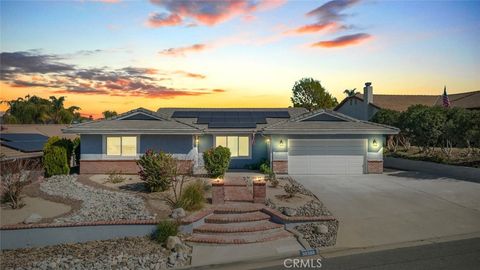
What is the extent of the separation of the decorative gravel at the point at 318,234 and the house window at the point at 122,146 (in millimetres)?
12756

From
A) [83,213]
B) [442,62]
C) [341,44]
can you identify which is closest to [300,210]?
[83,213]

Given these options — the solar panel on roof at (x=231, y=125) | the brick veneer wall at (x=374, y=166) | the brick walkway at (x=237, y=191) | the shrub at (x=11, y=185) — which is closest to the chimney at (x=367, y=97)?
the brick veneer wall at (x=374, y=166)

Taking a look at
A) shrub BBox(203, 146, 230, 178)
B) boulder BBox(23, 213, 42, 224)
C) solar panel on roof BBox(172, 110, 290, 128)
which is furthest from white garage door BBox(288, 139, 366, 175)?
boulder BBox(23, 213, 42, 224)

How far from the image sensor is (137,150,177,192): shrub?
15.0 metres

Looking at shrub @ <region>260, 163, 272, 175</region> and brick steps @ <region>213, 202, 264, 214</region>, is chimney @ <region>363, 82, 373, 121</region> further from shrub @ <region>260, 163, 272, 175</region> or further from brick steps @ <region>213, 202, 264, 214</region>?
brick steps @ <region>213, 202, 264, 214</region>

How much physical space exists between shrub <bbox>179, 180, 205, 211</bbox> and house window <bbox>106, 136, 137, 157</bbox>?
346 inches

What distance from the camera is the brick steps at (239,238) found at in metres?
10.7

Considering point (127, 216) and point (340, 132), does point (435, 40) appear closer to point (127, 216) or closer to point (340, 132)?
point (340, 132)

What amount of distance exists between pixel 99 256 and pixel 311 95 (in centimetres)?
5503

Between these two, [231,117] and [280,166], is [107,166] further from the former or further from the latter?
[280,166]

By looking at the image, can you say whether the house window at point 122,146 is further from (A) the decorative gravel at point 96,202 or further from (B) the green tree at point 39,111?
(B) the green tree at point 39,111

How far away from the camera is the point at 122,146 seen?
2091 cm

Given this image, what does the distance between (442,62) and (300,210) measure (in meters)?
16.9

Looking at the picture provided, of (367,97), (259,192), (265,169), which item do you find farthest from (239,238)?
(367,97)
